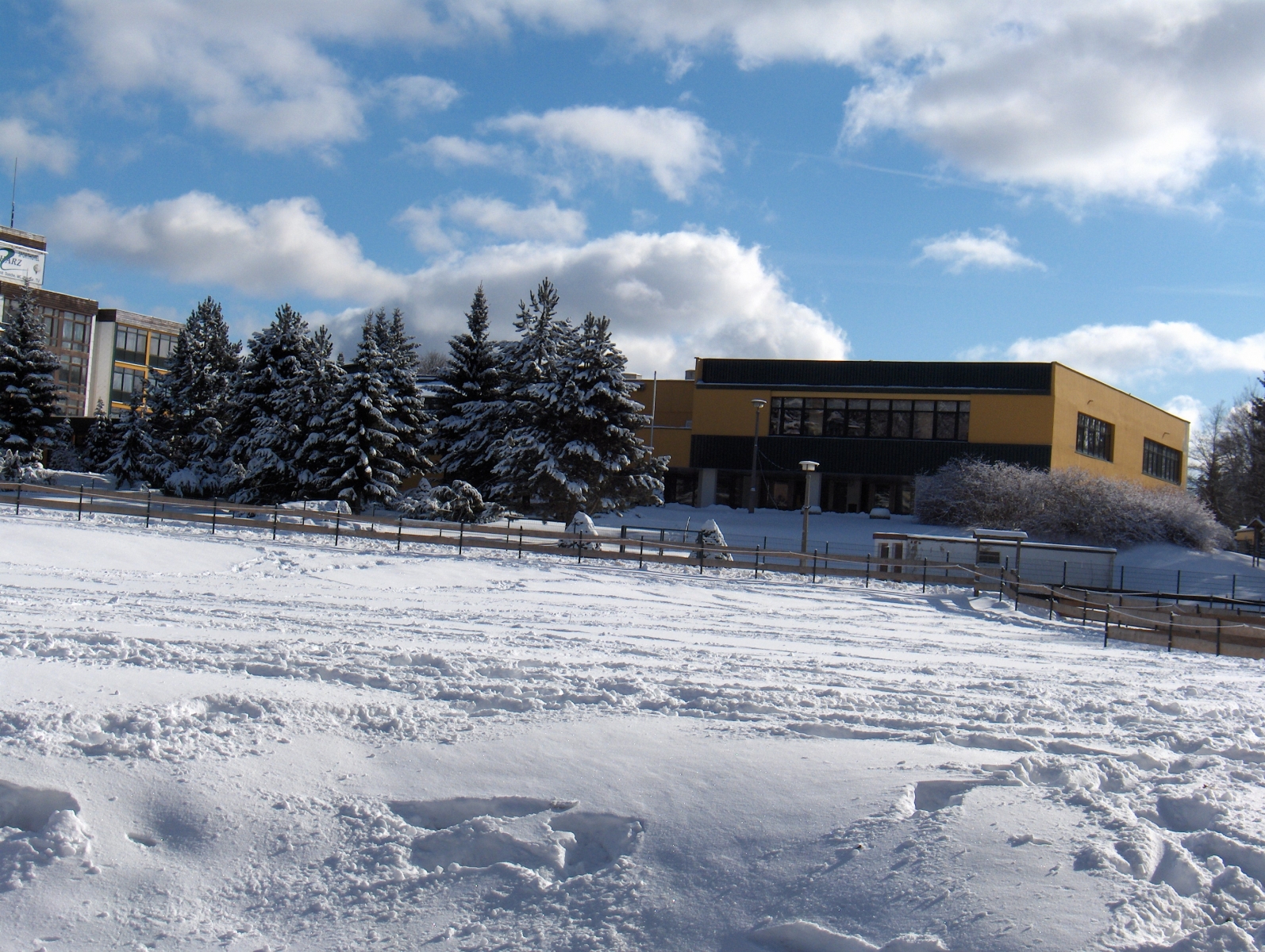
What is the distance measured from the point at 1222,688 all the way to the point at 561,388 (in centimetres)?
3125

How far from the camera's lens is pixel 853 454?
2174 inches

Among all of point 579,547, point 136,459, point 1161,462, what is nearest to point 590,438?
point 579,547

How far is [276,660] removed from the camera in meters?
9.80

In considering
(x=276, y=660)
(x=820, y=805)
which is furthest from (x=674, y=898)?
(x=276, y=660)

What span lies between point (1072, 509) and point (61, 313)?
88.6m

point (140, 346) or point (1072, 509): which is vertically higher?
point (140, 346)

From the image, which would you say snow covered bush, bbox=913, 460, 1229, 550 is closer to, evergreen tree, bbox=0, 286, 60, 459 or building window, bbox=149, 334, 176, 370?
evergreen tree, bbox=0, 286, 60, 459

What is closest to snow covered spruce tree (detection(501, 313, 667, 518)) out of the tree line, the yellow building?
the tree line

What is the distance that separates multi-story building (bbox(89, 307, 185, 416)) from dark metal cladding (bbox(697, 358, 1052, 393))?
210 feet

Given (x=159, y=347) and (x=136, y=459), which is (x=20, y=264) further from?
(x=136, y=459)

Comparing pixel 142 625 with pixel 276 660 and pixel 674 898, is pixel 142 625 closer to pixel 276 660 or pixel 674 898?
→ pixel 276 660

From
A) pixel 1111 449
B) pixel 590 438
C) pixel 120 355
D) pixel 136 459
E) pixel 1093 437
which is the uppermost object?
pixel 120 355

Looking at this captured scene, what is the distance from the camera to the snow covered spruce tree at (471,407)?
48.0 meters

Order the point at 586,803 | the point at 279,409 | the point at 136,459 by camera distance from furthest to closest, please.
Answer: the point at 136,459 < the point at 279,409 < the point at 586,803
